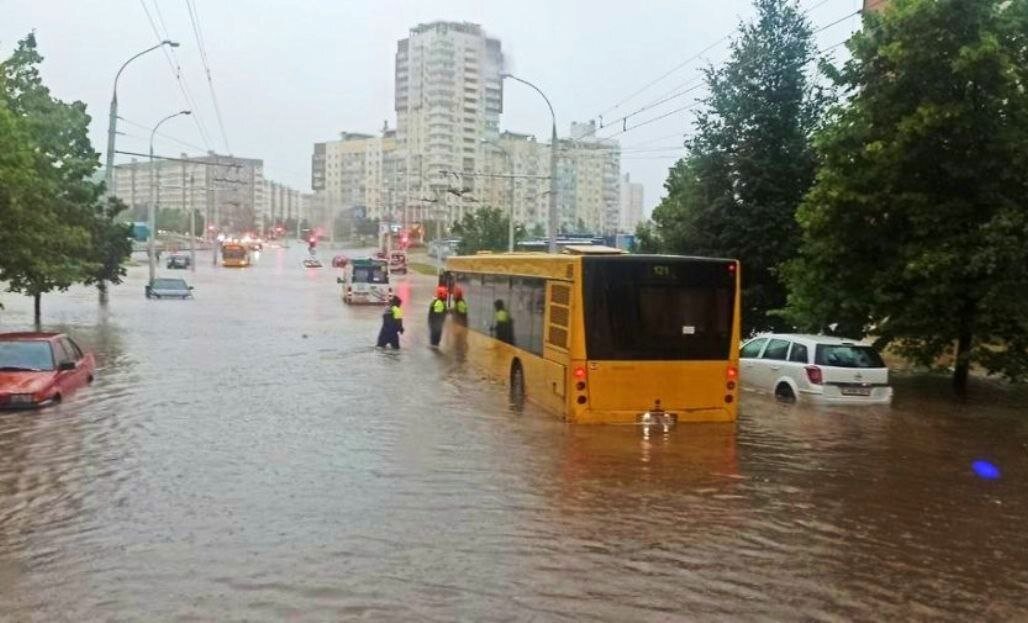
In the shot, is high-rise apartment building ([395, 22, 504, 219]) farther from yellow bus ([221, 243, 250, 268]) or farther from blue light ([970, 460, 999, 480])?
blue light ([970, 460, 999, 480])

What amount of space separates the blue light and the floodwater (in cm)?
17

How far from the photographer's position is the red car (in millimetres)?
15461

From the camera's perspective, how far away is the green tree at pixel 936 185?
18.8 meters

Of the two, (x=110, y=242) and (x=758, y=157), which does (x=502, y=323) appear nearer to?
(x=758, y=157)

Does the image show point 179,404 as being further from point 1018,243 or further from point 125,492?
point 1018,243

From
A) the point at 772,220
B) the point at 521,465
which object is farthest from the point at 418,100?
the point at 521,465

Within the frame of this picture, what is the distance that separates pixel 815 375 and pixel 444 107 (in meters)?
101

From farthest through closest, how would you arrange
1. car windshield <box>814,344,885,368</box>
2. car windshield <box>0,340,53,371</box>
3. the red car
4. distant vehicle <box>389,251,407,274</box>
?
distant vehicle <box>389,251,407,274</box>, car windshield <box>814,344,885,368</box>, car windshield <box>0,340,53,371</box>, the red car

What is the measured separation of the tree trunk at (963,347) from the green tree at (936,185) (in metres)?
0.03

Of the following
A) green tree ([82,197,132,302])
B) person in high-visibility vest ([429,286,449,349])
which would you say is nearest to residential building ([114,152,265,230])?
green tree ([82,197,132,302])

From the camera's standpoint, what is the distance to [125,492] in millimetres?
10422

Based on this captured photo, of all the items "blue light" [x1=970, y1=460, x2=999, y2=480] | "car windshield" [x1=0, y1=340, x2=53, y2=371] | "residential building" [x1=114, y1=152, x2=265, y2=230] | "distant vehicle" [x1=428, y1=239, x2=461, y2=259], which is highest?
"residential building" [x1=114, y1=152, x2=265, y2=230]

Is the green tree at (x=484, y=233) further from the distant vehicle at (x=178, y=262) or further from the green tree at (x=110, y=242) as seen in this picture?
the green tree at (x=110, y=242)

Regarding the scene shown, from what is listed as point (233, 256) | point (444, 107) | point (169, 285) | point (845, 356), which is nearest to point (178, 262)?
point (233, 256)
